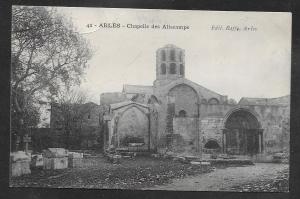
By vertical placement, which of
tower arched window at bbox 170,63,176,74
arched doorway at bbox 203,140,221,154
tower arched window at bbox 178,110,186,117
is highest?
tower arched window at bbox 170,63,176,74

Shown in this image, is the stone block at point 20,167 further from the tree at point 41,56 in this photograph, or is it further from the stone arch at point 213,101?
the stone arch at point 213,101

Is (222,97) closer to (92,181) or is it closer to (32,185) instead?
(92,181)

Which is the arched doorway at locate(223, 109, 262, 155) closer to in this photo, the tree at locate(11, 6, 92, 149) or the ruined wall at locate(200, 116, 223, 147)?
the ruined wall at locate(200, 116, 223, 147)

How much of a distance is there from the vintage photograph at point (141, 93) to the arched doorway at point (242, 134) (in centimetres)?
3

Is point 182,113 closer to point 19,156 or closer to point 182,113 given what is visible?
point 182,113

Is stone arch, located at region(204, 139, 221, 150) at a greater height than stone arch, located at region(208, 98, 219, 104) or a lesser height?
lesser

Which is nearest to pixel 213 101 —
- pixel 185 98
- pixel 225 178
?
pixel 185 98

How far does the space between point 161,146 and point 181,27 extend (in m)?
2.09

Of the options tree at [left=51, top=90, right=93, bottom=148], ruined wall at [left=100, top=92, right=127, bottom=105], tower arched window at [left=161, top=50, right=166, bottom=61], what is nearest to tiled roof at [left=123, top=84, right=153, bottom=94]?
ruined wall at [left=100, top=92, right=127, bottom=105]

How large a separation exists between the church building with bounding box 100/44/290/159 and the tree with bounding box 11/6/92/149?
2.64 ft

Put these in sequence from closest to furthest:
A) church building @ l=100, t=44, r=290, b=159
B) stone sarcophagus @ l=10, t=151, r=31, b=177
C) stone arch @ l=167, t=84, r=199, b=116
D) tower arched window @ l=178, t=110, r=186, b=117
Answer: stone sarcophagus @ l=10, t=151, r=31, b=177, church building @ l=100, t=44, r=290, b=159, stone arch @ l=167, t=84, r=199, b=116, tower arched window @ l=178, t=110, r=186, b=117

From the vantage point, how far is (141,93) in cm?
695

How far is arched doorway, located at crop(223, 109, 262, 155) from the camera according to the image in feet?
23.0

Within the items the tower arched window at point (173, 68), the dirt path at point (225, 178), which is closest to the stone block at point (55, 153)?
the dirt path at point (225, 178)
